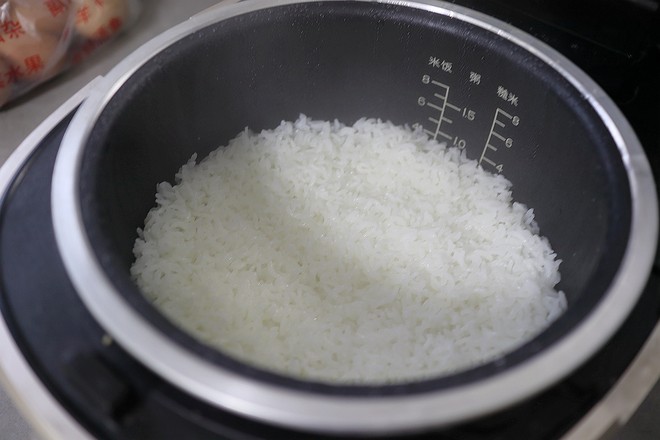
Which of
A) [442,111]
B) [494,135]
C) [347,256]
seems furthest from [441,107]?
[347,256]

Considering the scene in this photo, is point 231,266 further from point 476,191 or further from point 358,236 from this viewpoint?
point 476,191

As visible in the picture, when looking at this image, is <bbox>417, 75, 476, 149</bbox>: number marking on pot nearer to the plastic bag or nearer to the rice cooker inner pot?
the rice cooker inner pot

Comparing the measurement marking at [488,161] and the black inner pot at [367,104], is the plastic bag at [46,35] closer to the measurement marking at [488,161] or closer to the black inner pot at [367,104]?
the black inner pot at [367,104]

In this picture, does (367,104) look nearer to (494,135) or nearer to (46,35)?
(494,135)

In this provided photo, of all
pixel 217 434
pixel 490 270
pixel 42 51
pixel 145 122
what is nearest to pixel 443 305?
pixel 490 270

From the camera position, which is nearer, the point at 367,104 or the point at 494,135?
the point at 494,135

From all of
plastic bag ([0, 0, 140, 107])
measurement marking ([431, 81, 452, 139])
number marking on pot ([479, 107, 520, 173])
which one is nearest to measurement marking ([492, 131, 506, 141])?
number marking on pot ([479, 107, 520, 173])
